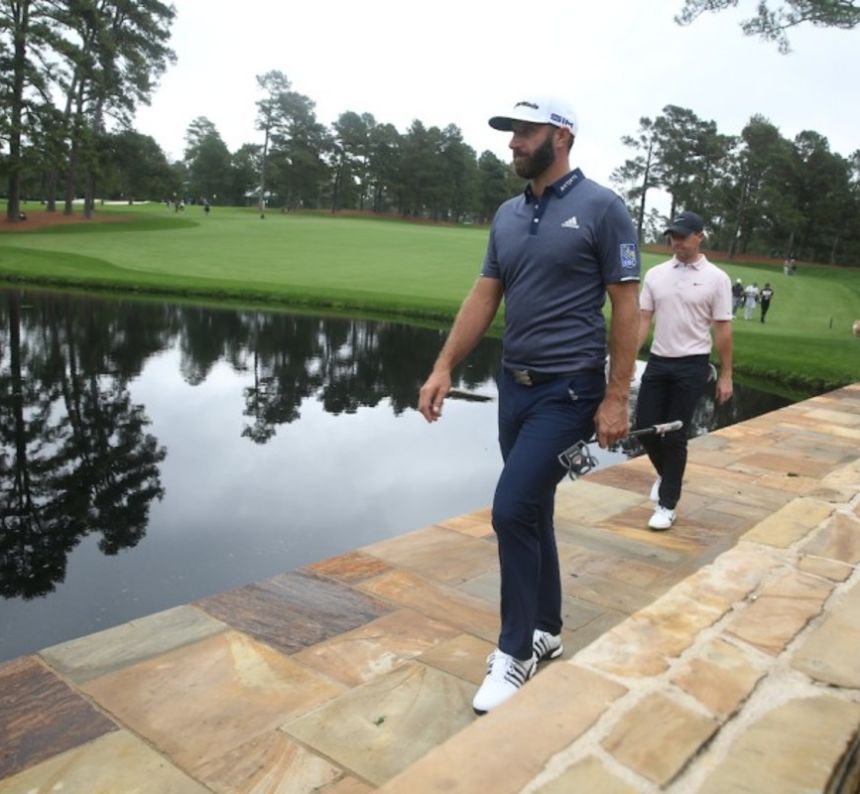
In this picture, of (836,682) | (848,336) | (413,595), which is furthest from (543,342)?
(848,336)

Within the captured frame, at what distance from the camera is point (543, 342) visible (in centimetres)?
260

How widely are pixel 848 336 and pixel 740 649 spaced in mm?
19086

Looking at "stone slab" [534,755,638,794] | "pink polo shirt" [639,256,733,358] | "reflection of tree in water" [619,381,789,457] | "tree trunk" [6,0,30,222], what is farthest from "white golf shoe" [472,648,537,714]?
"tree trunk" [6,0,30,222]

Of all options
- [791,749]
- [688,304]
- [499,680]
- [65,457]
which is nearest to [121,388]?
[65,457]

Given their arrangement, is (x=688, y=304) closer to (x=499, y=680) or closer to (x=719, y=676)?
(x=499, y=680)

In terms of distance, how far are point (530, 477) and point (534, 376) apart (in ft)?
1.15

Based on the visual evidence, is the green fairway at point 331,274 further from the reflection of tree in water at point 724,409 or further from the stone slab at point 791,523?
the stone slab at point 791,523

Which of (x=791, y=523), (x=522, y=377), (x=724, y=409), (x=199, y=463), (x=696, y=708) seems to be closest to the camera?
(x=696, y=708)

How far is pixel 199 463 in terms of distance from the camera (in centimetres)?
677

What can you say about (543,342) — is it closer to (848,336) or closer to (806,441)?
(806,441)

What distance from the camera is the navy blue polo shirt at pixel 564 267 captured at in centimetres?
250

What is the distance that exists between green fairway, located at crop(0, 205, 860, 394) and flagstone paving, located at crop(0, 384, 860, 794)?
11.0 m

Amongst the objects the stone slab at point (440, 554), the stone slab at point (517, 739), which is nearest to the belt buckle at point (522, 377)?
the stone slab at point (517, 739)

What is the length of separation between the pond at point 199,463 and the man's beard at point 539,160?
301 centimetres
